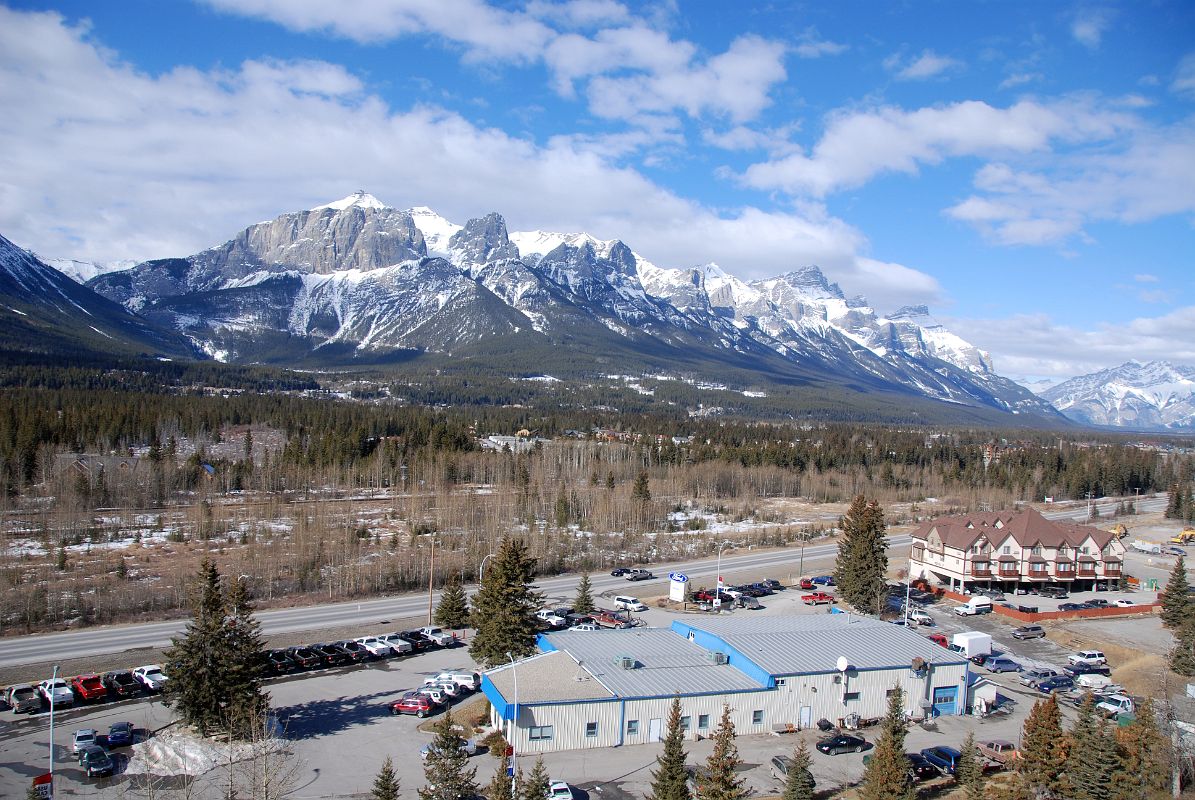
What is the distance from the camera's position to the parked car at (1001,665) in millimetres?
41969

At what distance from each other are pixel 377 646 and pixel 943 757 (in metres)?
25.8

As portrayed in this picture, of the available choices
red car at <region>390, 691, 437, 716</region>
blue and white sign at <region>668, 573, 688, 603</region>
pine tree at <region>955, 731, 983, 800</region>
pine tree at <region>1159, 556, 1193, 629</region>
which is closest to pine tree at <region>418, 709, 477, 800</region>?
red car at <region>390, 691, 437, 716</region>

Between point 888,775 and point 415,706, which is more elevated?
point 888,775

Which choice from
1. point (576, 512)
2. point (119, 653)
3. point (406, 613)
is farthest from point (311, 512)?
point (119, 653)

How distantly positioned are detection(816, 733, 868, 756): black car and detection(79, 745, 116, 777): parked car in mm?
24177

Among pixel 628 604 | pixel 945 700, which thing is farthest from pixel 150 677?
pixel 945 700

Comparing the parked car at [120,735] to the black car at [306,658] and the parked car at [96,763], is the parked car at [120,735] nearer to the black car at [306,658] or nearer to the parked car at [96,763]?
the parked car at [96,763]

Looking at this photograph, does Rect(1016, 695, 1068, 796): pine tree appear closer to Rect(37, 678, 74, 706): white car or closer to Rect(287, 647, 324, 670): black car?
Rect(287, 647, 324, 670): black car

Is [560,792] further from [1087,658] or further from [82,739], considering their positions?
[1087,658]

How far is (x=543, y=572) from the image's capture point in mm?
63219

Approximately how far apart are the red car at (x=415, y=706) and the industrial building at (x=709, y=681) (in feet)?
9.34

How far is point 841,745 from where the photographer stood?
1224 inches

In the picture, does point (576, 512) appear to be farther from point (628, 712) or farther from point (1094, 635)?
point (628, 712)

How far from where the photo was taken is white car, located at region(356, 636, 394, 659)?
40.8 meters
